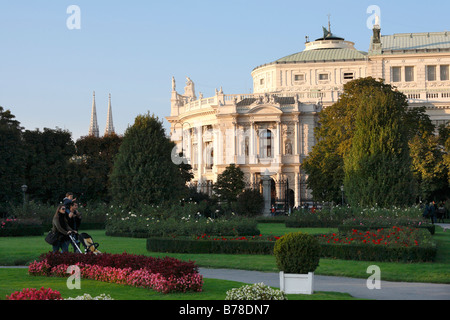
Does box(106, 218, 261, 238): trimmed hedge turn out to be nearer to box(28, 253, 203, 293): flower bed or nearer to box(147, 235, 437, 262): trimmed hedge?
box(147, 235, 437, 262): trimmed hedge

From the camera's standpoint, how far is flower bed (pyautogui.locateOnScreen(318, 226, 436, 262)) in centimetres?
2320

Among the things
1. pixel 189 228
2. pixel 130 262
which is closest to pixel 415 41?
pixel 189 228

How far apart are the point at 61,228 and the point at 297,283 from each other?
793 centimetres

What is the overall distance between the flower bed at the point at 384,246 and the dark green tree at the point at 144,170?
49.4ft

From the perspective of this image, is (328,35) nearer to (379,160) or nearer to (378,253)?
(379,160)

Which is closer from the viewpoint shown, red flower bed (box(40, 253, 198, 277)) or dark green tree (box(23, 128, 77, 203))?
red flower bed (box(40, 253, 198, 277))

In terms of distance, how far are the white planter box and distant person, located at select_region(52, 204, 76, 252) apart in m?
7.32

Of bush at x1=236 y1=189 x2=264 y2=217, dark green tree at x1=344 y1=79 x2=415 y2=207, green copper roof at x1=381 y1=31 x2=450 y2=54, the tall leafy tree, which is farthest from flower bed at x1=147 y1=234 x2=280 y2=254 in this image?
green copper roof at x1=381 y1=31 x2=450 y2=54

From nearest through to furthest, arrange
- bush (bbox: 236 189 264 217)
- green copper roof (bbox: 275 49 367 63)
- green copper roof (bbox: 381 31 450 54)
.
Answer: bush (bbox: 236 189 264 217) → green copper roof (bbox: 381 31 450 54) → green copper roof (bbox: 275 49 367 63)

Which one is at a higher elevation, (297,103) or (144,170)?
(297,103)

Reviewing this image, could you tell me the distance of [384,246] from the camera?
2352cm

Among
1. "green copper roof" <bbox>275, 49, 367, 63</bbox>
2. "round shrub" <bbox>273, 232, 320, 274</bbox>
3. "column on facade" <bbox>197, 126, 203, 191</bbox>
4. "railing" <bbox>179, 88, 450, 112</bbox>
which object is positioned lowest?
"round shrub" <bbox>273, 232, 320, 274</bbox>

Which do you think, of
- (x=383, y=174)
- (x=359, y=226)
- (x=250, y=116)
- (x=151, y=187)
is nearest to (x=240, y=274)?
(x=359, y=226)
